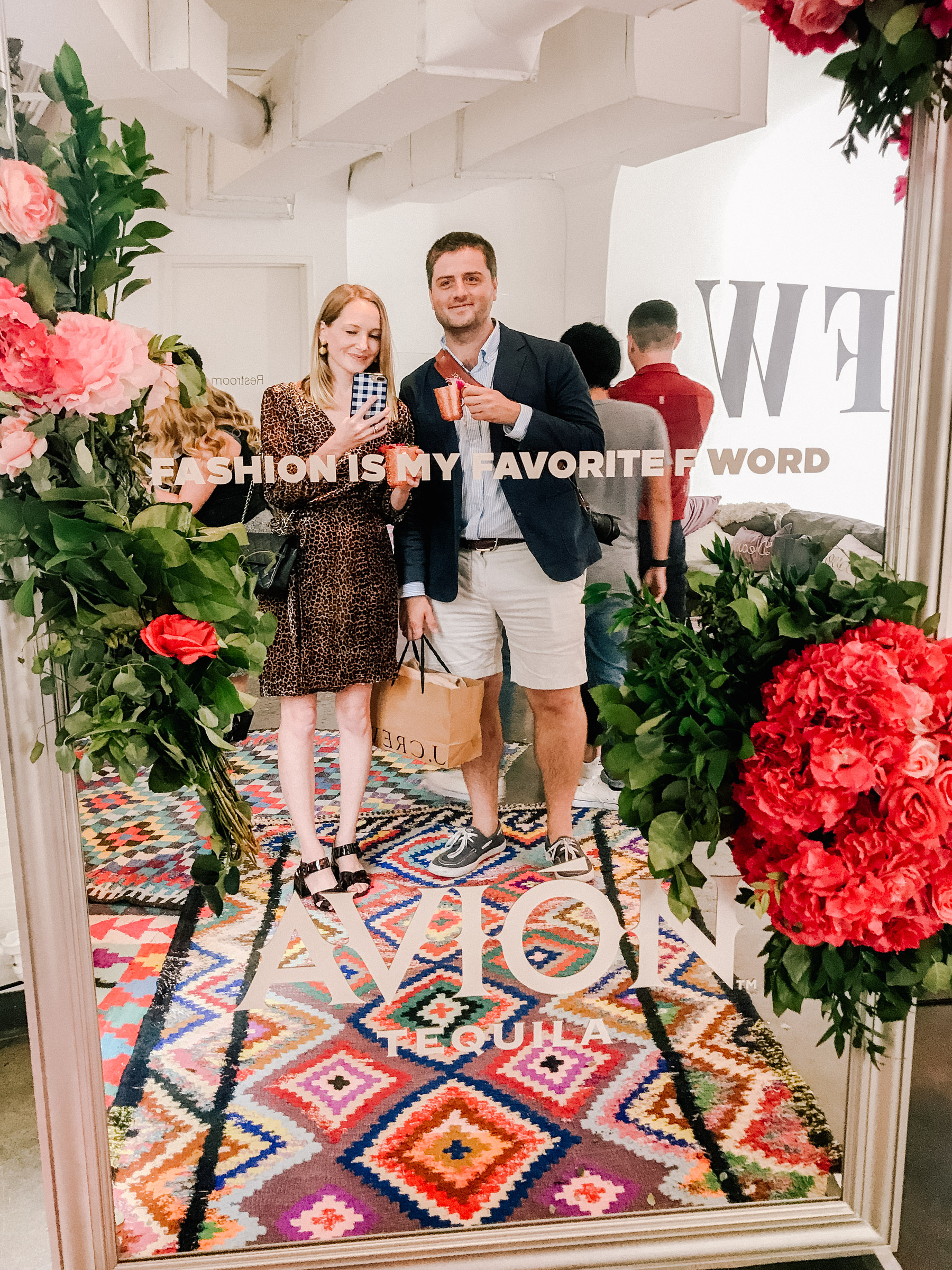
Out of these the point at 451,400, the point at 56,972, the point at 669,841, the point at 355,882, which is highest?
the point at 451,400

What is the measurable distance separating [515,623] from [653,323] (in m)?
0.54

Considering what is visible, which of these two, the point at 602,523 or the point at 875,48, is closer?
the point at 875,48

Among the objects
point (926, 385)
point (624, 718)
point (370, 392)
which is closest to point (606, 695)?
point (624, 718)

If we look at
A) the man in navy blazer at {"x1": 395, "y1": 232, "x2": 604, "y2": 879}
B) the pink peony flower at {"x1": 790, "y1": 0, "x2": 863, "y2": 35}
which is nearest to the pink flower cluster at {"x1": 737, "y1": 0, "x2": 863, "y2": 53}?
the pink peony flower at {"x1": 790, "y1": 0, "x2": 863, "y2": 35}

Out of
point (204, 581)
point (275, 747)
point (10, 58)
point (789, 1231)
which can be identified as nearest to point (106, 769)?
Answer: point (275, 747)

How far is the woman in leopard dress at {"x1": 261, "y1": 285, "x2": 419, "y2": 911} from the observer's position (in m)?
1.43

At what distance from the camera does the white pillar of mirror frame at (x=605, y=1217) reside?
1455 mm

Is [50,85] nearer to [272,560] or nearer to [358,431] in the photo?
[358,431]

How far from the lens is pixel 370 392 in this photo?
1.45 meters

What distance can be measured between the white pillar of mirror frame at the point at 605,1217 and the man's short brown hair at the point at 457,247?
2.22 ft

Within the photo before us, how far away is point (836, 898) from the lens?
1.31 metres

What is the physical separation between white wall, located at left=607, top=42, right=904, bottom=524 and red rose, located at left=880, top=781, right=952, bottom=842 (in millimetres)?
592

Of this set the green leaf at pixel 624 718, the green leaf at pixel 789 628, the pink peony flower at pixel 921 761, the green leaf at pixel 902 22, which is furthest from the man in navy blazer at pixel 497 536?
the green leaf at pixel 902 22

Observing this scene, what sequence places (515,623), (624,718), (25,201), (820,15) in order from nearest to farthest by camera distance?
1. (25,201)
2. (820,15)
3. (624,718)
4. (515,623)
